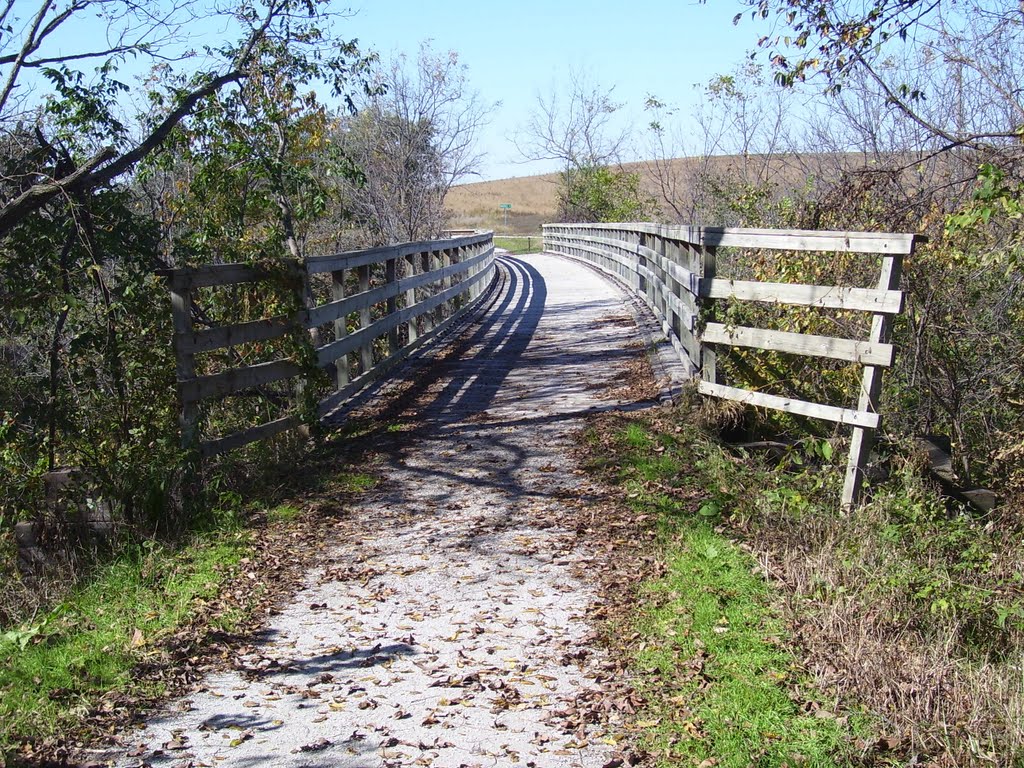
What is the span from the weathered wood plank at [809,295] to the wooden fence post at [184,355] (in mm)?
4240

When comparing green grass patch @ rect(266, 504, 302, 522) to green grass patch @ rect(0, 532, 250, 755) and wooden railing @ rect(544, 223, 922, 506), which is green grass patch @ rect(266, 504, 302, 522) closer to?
green grass patch @ rect(0, 532, 250, 755)

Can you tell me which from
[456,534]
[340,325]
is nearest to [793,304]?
[456,534]

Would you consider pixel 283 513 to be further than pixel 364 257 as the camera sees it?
No

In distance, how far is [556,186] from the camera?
173ft

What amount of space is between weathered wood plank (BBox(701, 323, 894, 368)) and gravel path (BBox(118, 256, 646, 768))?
1.57 metres

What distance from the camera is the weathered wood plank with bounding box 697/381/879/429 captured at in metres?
6.71

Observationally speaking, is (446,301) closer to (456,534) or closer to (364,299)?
(364,299)

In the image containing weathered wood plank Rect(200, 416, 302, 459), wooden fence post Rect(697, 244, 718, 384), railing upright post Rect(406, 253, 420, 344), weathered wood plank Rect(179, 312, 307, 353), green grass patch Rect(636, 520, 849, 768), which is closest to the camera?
green grass patch Rect(636, 520, 849, 768)

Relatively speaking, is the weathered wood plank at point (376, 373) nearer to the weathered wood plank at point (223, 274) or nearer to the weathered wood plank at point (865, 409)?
the weathered wood plank at point (223, 274)

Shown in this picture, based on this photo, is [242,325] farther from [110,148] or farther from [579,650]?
[579,650]

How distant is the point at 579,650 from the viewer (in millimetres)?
4613

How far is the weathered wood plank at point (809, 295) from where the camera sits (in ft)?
21.3

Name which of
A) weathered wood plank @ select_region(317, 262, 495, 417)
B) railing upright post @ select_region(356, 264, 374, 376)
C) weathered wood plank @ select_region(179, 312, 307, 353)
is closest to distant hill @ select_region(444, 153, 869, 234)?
weathered wood plank @ select_region(317, 262, 495, 417)

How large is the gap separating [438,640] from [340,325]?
490 centimetres
